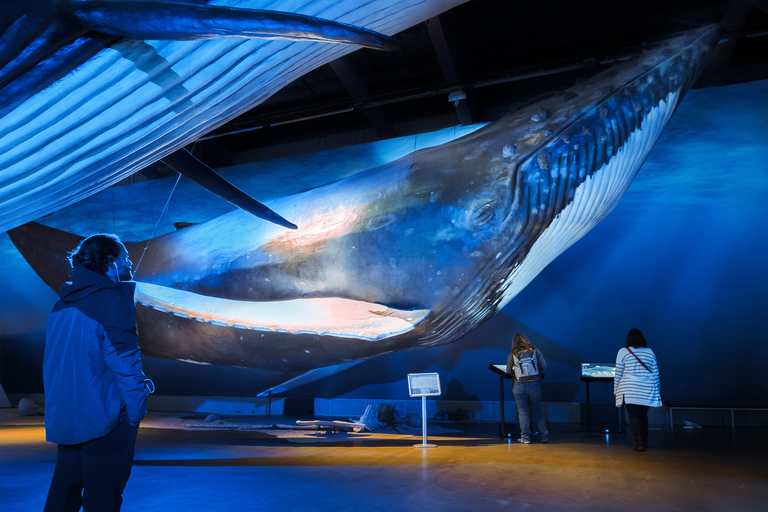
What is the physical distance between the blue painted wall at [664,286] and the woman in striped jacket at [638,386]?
3.84 metres

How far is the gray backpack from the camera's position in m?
7.94

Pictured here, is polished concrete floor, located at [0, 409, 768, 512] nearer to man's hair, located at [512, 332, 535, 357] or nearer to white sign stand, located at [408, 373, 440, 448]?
white sign stand, located at [408, 373, 440, 448]

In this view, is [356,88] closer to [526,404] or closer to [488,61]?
[488,61]

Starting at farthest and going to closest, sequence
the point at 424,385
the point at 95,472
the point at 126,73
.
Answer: the point at 424,385, the point at 95,472, the point at 126,73

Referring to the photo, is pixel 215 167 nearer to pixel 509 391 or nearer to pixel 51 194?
pixel 509 391

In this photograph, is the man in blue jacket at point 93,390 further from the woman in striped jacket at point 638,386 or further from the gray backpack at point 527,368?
the woman in striped jacket at point 638,386

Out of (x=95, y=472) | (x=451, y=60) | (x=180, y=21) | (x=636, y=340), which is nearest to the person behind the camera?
(x=180, y=21)

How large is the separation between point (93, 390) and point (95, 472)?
1.23ft

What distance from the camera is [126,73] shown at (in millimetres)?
2180

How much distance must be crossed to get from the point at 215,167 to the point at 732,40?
12.1 m

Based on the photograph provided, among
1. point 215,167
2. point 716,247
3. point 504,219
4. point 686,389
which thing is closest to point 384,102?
point 215,167

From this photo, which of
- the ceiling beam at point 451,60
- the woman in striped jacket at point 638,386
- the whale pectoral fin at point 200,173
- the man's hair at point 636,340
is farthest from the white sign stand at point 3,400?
the man's hair at point 636,340

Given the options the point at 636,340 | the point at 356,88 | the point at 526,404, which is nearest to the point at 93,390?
the point at 526,404

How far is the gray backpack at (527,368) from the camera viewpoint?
26.0 ft
